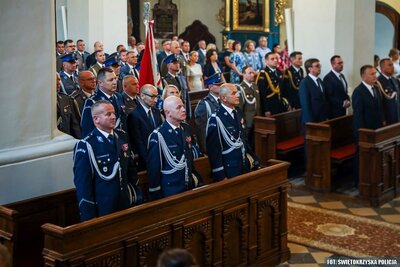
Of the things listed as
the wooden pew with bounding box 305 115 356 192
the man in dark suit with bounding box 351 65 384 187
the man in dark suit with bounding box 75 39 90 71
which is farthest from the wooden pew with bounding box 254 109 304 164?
the man in dark suit with bounding box 75 39 90 71

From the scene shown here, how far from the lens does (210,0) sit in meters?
20.2

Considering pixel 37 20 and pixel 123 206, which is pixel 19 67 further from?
pixel 123 206

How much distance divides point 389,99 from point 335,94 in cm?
82

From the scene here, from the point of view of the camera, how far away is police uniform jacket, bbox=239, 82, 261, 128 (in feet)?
29.5

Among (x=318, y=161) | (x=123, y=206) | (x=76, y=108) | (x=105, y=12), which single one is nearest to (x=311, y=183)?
(x=318, y=161)

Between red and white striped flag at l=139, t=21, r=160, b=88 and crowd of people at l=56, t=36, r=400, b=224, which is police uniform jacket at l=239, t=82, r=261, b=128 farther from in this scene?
red and white striped flag at l=139, t=21, r=160, b=88

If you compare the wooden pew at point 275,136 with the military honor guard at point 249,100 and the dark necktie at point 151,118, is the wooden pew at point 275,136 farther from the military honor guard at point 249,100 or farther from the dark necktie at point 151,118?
the dark necktie at point 151,118

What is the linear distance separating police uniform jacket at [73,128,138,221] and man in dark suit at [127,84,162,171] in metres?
1.17

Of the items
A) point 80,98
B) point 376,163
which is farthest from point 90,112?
point 376,163

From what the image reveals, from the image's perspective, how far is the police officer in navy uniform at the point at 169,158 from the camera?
5.20 m

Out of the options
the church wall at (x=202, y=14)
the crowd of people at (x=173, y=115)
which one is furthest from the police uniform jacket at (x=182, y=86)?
the church wall at (x=202, y=14)

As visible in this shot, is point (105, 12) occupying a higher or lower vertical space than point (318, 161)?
higher

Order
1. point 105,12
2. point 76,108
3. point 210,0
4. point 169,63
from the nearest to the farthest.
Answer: point 76,108
point 169,63
point 105,12
point 210,0

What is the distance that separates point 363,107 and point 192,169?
142 inches
